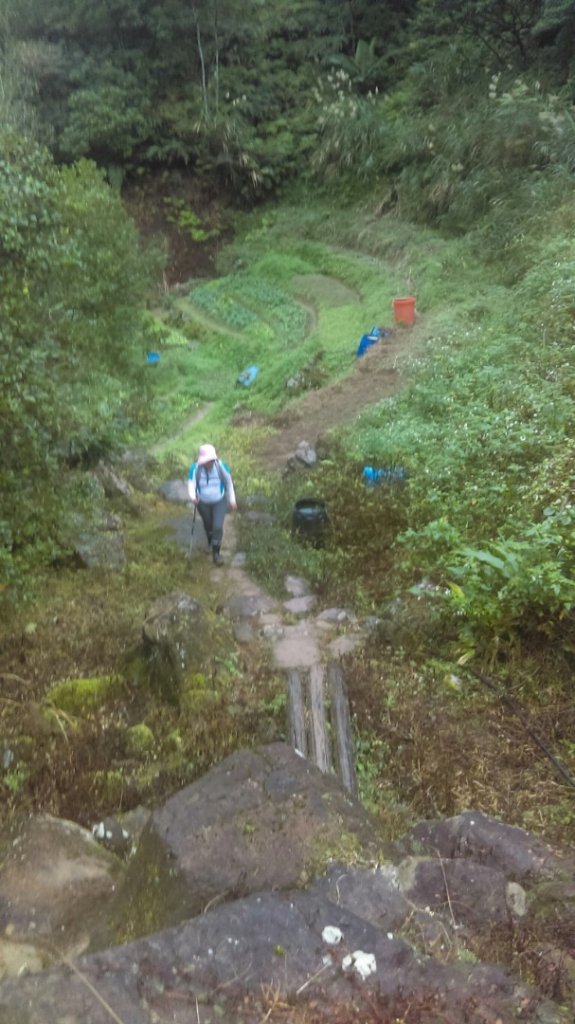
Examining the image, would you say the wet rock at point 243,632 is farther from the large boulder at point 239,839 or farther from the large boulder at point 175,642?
the large boulder at point 239,839

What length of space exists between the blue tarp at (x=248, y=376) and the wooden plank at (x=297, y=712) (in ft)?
32.9

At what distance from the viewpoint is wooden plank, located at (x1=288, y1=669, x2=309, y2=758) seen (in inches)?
196

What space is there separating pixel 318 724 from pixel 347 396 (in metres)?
7.51

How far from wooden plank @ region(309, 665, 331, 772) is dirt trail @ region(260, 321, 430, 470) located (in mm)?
5253

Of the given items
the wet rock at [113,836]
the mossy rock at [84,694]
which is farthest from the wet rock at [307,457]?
the wet rock at [113,836]

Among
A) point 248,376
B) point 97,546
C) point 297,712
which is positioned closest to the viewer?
point 297,712

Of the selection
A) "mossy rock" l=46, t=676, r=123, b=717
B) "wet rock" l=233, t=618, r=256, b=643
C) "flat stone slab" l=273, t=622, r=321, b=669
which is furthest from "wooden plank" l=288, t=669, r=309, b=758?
"mossy rock" l=46, t=676, r=123, b=717

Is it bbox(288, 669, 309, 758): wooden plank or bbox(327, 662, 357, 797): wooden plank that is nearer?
bbox(327, 662, 357, 797): wooden plank

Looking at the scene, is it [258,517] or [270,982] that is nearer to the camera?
[270,982]

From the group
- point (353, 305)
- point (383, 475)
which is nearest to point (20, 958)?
point (383, 475)

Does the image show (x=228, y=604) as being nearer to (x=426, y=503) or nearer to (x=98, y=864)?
(x=426, y=503)

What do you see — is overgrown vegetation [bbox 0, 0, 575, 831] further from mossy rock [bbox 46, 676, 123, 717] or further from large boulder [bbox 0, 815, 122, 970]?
large boulder [bbox 0, 815, 122, 970]

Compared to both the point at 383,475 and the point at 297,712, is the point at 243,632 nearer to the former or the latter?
the point at 297,712

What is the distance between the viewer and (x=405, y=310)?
13586 mm
